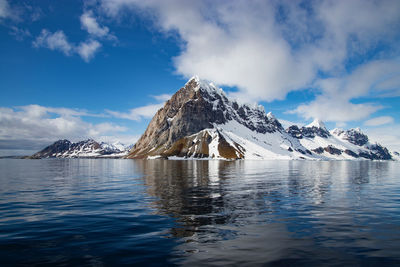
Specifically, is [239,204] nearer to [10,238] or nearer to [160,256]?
[160,256]

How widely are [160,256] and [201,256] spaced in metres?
2.27

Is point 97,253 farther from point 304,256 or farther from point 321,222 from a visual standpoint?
point 321,222

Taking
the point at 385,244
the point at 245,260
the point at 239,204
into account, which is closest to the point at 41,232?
the point at 245,260

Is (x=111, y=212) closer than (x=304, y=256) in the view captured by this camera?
No

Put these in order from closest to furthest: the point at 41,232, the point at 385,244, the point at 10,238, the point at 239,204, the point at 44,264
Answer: the point at 44,264 → the point at 385,244 → the point at 10,238 → the point at 41,232 → the point at 239,204

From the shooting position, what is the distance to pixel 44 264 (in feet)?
40.3

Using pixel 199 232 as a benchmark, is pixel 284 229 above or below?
below

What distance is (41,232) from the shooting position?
58.9 feet

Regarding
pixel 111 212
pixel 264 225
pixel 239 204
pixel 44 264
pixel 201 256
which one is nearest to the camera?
pixel 44 264

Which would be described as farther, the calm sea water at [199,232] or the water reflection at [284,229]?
the water reflection at [284,229]

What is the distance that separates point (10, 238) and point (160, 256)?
435 inches

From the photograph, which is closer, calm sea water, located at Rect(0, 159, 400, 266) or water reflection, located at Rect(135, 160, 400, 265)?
calm sea water, located at Rect(0, 159, 400, 266)

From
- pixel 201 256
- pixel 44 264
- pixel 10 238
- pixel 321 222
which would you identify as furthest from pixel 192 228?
pixel 10 238

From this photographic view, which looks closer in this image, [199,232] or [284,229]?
[199,232]
